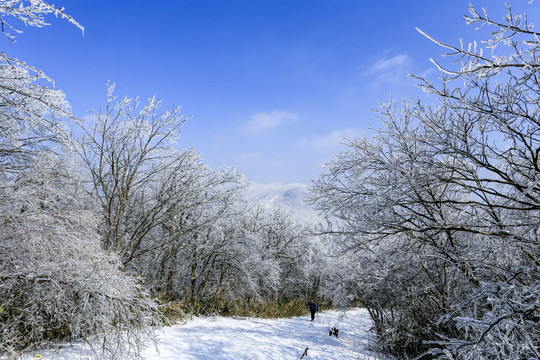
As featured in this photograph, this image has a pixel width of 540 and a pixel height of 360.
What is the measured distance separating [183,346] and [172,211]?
373 centimetres

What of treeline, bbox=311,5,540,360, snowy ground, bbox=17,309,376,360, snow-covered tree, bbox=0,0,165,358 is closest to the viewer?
treeline, bbox=311,5,540,360

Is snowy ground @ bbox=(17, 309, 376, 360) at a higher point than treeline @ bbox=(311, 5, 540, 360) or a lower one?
lower

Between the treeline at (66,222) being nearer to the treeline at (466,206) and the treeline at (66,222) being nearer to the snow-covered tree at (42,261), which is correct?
the snow-covered tree at (42,261)

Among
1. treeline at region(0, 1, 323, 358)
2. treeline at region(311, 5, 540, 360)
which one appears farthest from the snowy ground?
treeline at region(311, 5, 540, 360)

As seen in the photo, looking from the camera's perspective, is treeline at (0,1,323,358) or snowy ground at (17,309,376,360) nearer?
treeline at (0,1,323,358)

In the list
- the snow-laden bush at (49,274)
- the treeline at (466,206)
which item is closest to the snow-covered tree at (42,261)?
the snow-laden bush at (49,274)

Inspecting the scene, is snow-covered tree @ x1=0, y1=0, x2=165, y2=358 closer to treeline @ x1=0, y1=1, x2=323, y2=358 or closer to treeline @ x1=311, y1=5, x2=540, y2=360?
treeline @ x1=0, y1=1, x2=323, y2=358

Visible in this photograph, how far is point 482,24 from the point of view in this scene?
2.75 metres

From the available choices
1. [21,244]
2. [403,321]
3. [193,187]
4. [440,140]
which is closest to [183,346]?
[193,187]

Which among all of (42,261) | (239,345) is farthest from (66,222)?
(239,345)

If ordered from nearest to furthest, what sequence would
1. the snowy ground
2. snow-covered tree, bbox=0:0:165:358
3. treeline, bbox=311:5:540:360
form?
treeline, bbox=311:5:540:360 < snow-covered tree, bbox=0:0:165:358 < the snowy ground

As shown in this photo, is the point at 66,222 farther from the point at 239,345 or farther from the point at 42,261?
the point at 239,345

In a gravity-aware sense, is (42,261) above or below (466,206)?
below

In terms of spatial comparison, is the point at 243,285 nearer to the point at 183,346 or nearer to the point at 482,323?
the point at 183,346
